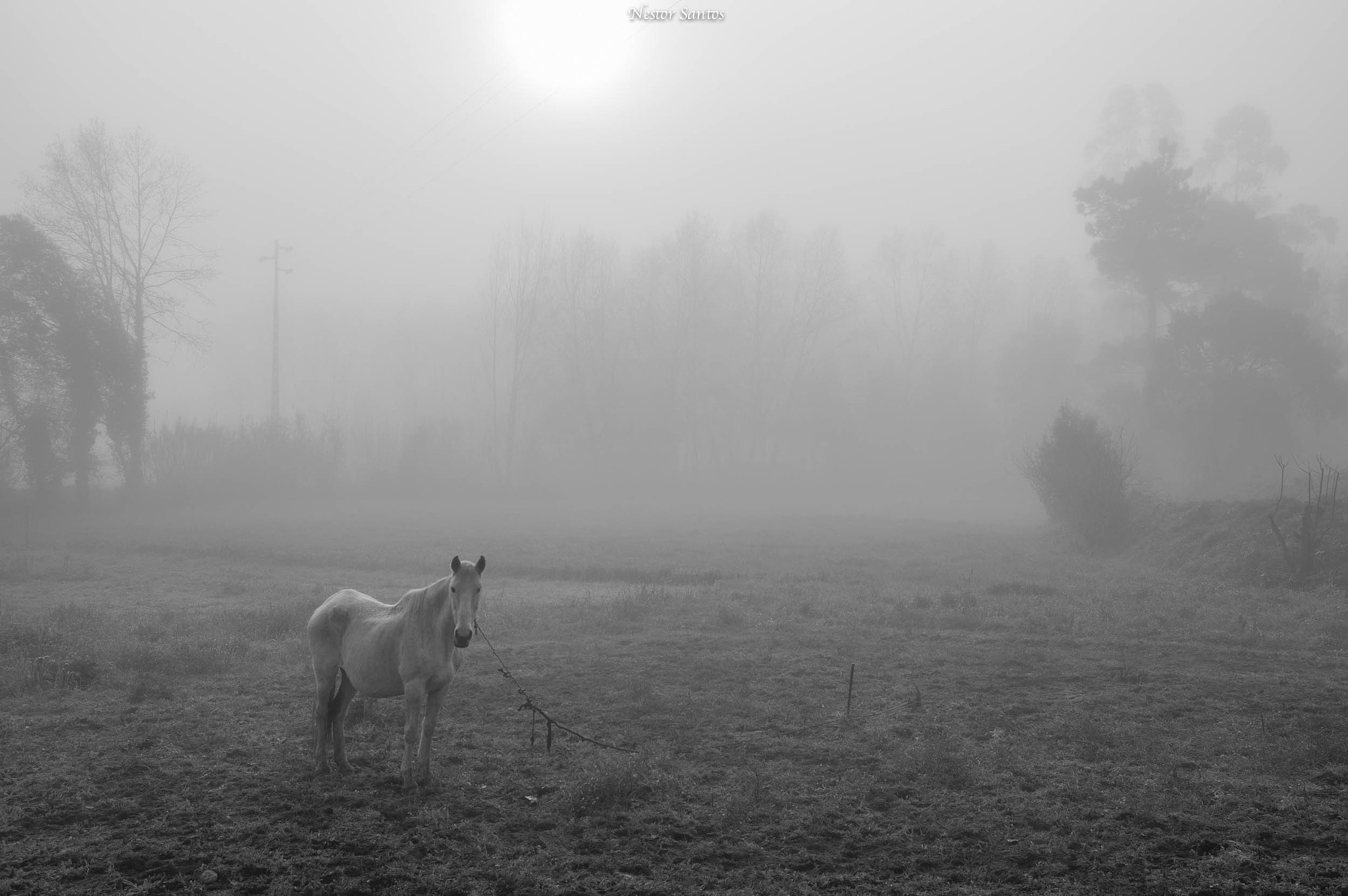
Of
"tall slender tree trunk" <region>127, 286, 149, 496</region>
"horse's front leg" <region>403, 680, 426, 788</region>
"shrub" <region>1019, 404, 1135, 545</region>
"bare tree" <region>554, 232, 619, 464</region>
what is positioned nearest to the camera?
"horse's front leg" <region>403, 680, 426, 788</region>

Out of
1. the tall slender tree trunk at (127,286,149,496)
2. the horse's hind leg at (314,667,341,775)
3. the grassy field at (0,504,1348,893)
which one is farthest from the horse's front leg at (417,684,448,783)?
the tall slender tree trunk at (127,286,149,496)

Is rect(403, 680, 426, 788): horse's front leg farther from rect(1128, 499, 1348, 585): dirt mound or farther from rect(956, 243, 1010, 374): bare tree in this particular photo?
rect(956, 243, 1010, 374): bare tree

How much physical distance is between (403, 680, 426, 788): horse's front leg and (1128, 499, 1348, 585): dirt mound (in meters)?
18.7

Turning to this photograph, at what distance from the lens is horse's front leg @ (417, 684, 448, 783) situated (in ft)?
22.2

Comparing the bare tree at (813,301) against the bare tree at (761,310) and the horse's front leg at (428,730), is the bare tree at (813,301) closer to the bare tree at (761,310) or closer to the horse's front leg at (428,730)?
the bare tree at (761,310)

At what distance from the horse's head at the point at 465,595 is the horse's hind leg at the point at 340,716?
1.47 m

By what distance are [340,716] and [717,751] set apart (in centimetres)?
336

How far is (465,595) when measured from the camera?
657cm

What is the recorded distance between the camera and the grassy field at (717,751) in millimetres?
5426

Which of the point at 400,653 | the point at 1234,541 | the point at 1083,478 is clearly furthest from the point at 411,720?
the point at 1083,478

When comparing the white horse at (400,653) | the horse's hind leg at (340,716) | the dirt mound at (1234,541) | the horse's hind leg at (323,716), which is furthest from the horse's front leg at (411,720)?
the dirt mound at (1234,541)

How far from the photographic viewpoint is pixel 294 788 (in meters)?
6.71

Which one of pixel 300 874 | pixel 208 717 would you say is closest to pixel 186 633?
pixel 208 717

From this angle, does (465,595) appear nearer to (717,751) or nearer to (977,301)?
(717,751)
